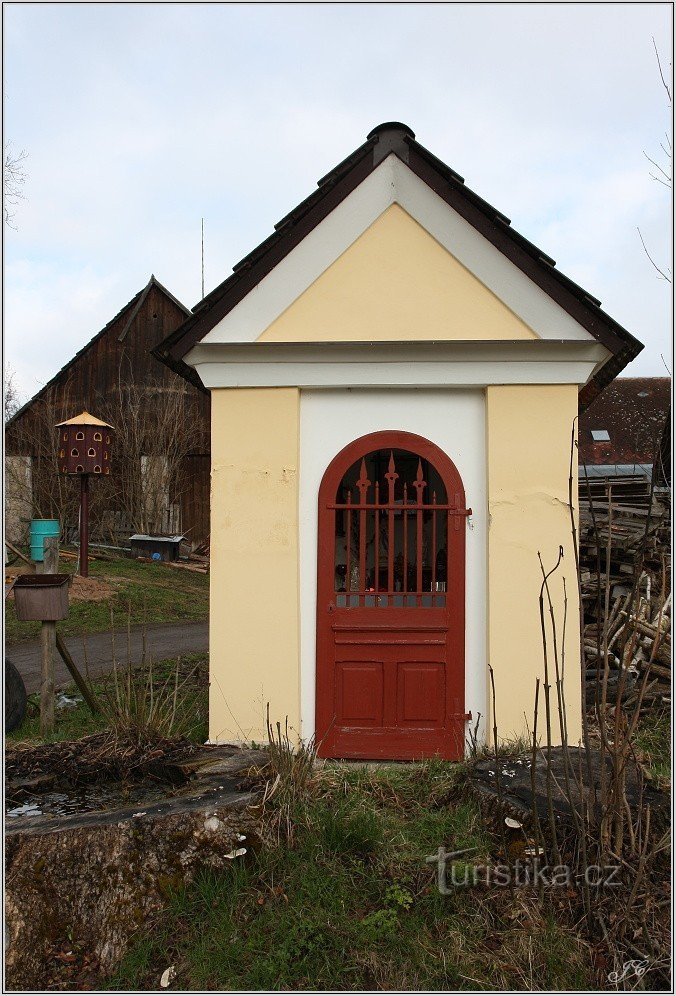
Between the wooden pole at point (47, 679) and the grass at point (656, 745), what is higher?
the wooden pole at point (47, 679)

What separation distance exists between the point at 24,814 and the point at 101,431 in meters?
12.1

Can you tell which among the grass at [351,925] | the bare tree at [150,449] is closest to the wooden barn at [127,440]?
the bare tree at [150,449]

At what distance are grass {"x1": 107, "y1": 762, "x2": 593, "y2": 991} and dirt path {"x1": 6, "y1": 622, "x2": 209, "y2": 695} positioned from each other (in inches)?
194

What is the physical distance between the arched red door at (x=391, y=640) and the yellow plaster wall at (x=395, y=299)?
2.68 ft

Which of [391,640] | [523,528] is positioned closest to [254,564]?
[391,640]

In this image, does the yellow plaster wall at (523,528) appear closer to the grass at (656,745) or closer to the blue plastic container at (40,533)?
the grass at (656,745)

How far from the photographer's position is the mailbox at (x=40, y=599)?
575cm

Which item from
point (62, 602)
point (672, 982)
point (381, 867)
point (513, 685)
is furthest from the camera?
point (62, 602)

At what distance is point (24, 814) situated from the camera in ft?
13.3

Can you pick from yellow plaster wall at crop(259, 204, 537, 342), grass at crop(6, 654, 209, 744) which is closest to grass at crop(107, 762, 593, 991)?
grass at crop(6, 654, 209, 744)

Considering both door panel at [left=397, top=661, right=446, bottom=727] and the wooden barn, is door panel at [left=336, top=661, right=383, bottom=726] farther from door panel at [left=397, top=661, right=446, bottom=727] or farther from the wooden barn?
the wooden barn

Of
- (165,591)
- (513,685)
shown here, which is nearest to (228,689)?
(513,685)

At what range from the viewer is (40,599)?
18.9 feet

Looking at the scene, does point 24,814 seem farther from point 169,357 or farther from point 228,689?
point 169,357
